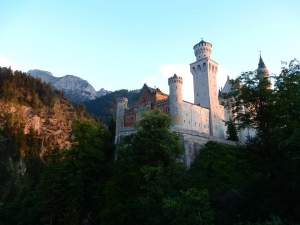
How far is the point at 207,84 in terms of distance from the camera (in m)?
52.7

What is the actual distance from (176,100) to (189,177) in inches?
810

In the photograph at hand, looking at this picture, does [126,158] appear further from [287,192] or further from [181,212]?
[287,192]

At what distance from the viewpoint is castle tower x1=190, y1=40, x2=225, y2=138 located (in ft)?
171

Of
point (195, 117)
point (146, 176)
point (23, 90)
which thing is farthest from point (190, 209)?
point (23, 90)

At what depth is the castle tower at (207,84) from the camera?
52237mm

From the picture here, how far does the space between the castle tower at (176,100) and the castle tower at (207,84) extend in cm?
866

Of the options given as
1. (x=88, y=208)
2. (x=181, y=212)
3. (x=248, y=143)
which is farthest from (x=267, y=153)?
(x=88, y=208)

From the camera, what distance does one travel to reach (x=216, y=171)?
33.9m

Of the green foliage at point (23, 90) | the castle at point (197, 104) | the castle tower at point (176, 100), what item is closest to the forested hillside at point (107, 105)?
the green foliage at point (23, 90)

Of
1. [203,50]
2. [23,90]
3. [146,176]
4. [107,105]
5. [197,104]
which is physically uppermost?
[107,105]

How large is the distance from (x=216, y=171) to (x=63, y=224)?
700 inches

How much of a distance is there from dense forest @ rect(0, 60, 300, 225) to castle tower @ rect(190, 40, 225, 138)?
14535 millimetres

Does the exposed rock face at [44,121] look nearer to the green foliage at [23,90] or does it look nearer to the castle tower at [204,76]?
the green foliage at [23,90]

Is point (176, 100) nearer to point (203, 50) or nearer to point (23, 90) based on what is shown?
point (203, 50)
